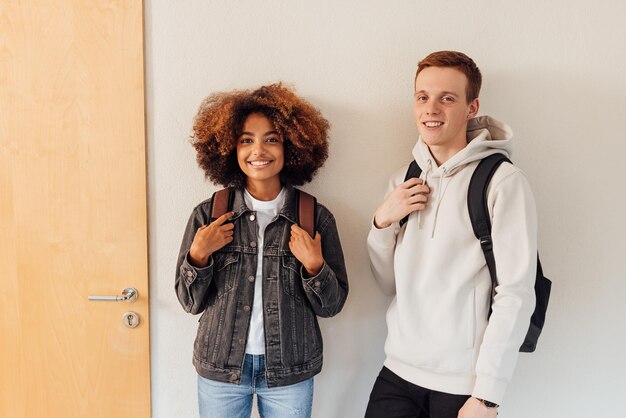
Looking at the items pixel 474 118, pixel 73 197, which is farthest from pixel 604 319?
pixel 73 197

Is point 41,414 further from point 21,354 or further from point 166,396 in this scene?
point 166,396

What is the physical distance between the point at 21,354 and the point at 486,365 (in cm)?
149

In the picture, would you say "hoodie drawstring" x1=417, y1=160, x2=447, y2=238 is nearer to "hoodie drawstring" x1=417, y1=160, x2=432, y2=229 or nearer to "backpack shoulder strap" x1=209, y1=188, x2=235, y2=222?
"hoodie drawstring" x1=417, y1=160, x2=432, y2=229

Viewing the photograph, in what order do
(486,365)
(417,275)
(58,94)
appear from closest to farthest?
1. (486,365)
2. (417,275)
3. (58,94)

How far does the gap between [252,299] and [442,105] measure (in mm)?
765

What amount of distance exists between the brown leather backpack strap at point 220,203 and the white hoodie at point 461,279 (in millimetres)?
450

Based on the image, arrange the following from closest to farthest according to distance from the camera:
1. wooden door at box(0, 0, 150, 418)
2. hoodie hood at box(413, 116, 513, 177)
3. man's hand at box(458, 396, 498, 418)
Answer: man's hand at box(458, 396, 498, 418)
hoodie hood at box(413, 116, 513, 177)
wooden door at box(0, 0, 150, 418)

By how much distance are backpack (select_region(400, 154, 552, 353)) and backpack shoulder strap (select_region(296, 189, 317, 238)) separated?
449 millimetres

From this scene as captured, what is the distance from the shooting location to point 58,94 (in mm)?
1511

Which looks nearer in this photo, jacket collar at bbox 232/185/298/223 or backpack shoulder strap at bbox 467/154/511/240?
backpack shoulder strap at bbox 467/154/511/240

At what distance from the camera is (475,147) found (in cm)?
127

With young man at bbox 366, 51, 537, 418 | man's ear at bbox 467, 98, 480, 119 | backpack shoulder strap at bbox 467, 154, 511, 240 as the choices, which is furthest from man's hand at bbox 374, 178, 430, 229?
man's ear at bbox 467, 98, 480, 119

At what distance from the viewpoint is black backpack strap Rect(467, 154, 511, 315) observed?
4.04 ft

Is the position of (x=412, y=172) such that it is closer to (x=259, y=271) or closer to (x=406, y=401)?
(x=259, y=271)
